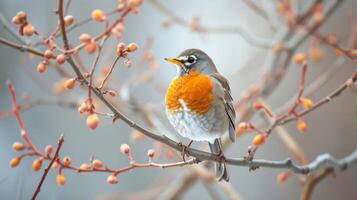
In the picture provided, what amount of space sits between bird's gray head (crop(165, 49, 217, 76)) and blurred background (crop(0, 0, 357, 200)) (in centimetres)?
114

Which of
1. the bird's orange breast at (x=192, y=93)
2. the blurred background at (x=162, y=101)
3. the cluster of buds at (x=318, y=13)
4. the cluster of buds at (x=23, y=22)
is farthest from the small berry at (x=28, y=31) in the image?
the blurred background at (x=162, y=101)

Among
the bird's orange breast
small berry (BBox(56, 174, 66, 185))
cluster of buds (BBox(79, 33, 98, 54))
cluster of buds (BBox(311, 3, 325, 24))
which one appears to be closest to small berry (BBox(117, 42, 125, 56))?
cluster of buds (BBox(79, 33, 98, 54))

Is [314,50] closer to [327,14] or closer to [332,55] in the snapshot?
[327,14]

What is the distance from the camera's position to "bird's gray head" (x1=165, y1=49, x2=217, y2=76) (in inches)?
73.7

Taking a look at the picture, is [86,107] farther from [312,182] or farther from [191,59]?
[312,182]

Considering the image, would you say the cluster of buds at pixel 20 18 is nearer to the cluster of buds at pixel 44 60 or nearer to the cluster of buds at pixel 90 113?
the cluster of buds at pixel 44 60

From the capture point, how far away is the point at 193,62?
1915 mm

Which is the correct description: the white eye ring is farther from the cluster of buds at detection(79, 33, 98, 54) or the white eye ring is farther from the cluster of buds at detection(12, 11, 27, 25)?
the cluster of buds at detection(12, 11, 27, 25)

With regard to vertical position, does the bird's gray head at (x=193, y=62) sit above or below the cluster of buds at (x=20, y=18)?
above

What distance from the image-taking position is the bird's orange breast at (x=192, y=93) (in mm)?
1911

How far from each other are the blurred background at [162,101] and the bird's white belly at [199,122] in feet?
3.69

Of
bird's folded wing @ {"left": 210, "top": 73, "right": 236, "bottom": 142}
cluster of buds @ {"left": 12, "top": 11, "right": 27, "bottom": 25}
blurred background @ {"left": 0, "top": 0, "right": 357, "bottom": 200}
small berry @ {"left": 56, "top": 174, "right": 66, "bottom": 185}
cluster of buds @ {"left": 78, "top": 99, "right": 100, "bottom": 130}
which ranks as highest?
blurred background @ {"left": 0, "top": 0, "right": 357, "bottom": 200}

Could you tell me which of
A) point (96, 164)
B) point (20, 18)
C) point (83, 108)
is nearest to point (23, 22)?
point (20, 18)

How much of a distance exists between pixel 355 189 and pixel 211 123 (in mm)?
2464
